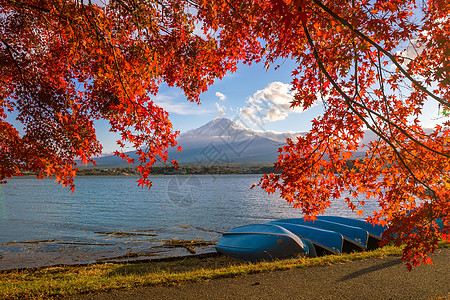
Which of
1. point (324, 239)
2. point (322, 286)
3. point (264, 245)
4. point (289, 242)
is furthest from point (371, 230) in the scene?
point (322, 286)

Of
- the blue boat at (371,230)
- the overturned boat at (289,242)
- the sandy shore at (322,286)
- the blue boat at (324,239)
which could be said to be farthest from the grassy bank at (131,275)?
the blue boat at (371,230)

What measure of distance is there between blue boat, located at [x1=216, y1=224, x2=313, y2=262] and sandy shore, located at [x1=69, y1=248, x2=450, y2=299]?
4247 millimetres

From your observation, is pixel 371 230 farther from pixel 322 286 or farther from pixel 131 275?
pixel 131 275

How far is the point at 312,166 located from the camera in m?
5.81

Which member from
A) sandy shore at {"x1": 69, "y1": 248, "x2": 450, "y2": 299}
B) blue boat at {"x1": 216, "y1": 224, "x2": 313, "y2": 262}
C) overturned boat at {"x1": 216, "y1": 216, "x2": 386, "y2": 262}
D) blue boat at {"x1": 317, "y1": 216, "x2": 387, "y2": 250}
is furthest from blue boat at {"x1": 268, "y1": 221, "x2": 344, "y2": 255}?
sandy shore at {"x1": 69, "y1": 248, "x2": 450, "y2": 299}

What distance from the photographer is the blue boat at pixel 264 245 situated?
39.4 ft

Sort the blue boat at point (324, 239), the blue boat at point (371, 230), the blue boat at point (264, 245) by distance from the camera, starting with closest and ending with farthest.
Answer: the blue boat at point (264, 245) < the blue boat at point (324, 239) < the blue boat at point (371, 230)

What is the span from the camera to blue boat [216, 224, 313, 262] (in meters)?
12.0

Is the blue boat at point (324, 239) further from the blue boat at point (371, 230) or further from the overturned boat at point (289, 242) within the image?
the blue boat at point (371, 230)

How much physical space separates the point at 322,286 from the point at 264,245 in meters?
6.11

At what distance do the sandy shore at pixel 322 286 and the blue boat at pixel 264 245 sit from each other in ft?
13.9

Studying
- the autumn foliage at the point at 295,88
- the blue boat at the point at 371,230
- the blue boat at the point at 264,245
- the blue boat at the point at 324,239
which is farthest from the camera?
the blue boat at the point at 371,230

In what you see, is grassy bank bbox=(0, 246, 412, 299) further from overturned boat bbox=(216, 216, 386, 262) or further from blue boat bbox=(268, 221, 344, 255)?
blue boat bbox=(268, 221, 344, 255)

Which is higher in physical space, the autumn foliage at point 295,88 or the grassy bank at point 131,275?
the autumn foliage at point 295,88
